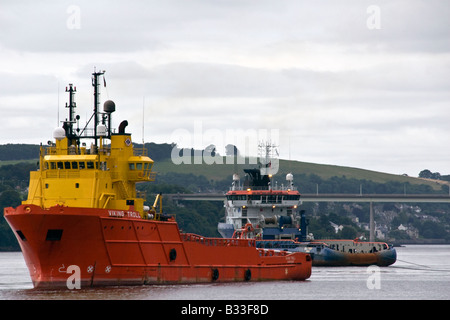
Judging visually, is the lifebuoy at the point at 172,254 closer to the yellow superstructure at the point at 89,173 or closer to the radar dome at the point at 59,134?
the yellow superstructure at the point at 89,173

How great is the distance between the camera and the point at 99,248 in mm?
57281

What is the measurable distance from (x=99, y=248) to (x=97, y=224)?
1.46m

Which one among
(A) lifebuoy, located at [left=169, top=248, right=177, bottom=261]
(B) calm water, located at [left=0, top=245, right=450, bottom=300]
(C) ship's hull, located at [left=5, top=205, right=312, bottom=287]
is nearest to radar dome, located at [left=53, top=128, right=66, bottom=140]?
(C) ship's hull, located at [left=5, top=205, right=312, bottom=287]

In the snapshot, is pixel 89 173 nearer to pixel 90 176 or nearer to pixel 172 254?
pixel 90 176

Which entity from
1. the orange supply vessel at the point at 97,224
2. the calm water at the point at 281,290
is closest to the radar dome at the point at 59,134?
the orange supply vessel at the point at 97,224

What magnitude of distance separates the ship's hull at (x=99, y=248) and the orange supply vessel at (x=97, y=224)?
5 centimetres

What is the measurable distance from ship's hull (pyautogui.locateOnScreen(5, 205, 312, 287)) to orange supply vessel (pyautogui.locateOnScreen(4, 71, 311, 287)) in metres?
0.05

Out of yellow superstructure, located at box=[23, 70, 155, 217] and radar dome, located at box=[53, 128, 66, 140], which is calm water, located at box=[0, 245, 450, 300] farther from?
radar dome, located at box=[53, 128, 66, 140]

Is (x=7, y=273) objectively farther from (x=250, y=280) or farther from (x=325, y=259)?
(x=325, y=259)

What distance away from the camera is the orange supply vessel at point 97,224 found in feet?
185

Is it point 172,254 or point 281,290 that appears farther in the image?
point 281,290

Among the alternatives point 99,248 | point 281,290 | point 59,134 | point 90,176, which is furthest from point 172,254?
point 59,134
